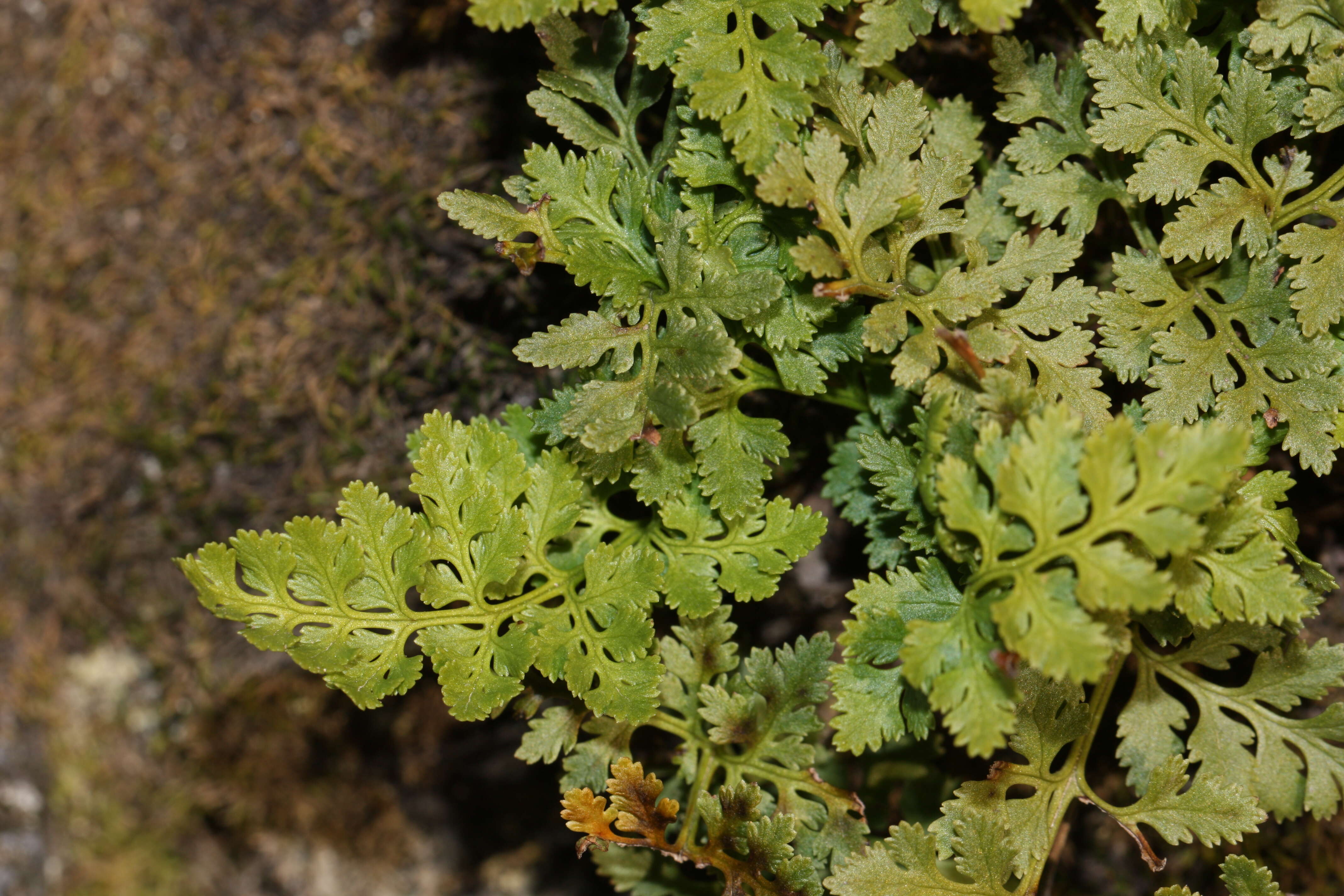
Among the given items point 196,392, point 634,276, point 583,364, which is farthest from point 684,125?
point 196,392

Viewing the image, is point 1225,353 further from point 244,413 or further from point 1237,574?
point 244,413

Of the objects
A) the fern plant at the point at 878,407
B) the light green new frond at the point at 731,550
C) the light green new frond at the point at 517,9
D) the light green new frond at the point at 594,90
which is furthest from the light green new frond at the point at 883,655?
the light green new frond at the point at 517,9

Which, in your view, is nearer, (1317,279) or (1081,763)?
(1317,279)

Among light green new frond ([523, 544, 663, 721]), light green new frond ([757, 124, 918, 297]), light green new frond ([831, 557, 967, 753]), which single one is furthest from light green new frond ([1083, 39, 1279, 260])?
light green new frond ([523, 544, 663, 721])

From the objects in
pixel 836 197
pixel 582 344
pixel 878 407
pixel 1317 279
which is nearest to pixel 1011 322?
pixel 878 407

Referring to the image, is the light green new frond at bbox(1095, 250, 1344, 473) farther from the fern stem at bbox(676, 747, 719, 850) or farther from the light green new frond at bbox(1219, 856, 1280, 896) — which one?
the fern stem at bbox(676, 747, 719, 850)

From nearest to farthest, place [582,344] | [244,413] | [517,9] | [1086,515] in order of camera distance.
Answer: [1086,515], [517,9], [582,344], [244,413]
